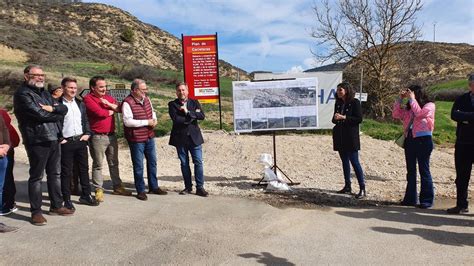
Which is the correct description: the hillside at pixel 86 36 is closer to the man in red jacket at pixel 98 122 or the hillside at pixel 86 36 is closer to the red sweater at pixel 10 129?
the man in red jacket at pixel 98 122

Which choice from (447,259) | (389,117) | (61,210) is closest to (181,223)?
(61,210)

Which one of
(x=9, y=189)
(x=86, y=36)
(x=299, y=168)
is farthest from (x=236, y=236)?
(x=86, y=36)

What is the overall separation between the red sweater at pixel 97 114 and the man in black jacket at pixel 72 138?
0.63 ft

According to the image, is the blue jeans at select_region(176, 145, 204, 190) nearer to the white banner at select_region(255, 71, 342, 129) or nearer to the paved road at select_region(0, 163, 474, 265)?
the paved road at select_region(0, 163, 474, 265)

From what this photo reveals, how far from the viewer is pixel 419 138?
20.1 ft

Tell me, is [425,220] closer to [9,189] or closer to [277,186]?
[277,186]

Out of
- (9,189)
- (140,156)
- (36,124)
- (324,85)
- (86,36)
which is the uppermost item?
(86,36)

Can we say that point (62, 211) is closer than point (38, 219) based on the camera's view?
No

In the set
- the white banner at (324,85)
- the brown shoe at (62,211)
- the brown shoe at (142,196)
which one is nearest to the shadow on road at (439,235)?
the brown shoe at (142,196)

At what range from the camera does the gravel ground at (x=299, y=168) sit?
7.12m

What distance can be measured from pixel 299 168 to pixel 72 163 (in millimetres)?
5276

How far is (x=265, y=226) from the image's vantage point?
529 cm

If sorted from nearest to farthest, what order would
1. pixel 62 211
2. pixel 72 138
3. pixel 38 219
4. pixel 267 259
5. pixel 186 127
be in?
1. pixel 267 259
2. pixel 38 219
3. pixel 62 211
4. pixel 72 138
5. pixel 186 127

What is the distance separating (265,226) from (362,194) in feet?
7.70
